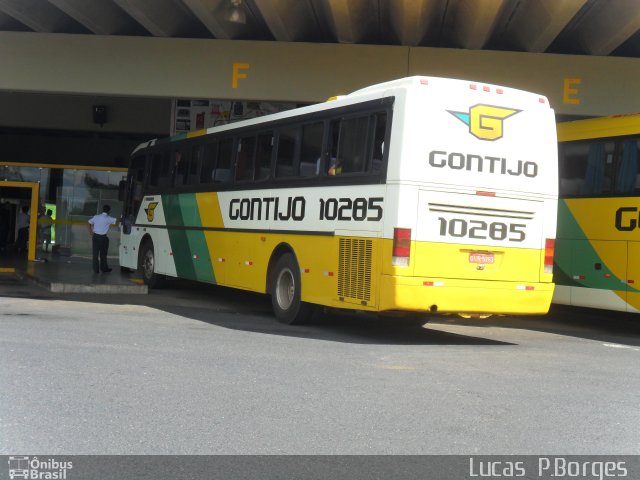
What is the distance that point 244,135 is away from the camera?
14.4 m

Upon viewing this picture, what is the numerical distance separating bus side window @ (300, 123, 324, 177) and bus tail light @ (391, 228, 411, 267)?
2144 millimetres

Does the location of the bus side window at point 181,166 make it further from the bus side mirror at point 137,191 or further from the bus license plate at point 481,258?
the bus license plate at point 481,258

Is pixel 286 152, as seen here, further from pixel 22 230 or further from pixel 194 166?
pixel 22 230

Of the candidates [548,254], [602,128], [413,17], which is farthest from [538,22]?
→ [548,254]

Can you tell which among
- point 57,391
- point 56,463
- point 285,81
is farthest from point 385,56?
point 56,463

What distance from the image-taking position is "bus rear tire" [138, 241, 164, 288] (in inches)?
716

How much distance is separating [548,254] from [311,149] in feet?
12.1

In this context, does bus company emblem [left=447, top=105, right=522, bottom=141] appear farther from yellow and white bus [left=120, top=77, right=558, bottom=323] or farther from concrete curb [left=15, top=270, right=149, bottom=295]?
concrete curb [left=15, top=270, right=149, bottom=295]

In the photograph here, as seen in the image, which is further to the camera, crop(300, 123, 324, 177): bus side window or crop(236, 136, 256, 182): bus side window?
crop(236, 136, 256, 182): bus side window

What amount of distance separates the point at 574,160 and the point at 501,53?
4.91 m

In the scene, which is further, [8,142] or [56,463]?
[8,142]

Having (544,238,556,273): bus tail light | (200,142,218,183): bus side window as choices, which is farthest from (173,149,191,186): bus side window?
(544,238,556,273): bus tail light

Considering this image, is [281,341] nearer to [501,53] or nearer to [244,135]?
[244,135]

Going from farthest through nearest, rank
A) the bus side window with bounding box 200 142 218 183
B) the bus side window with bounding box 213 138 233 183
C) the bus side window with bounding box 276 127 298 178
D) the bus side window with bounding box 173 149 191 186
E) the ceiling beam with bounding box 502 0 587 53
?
the bus side window with bounding box 173 149 191 186 < the bus side window with bounding box 200 142 218 183 < the ceiling beam with bounding box 502 0 587 53 < the bus side window with bounding box 213 138 233 183 < the bus side window with bounding box 276 127 298 178
